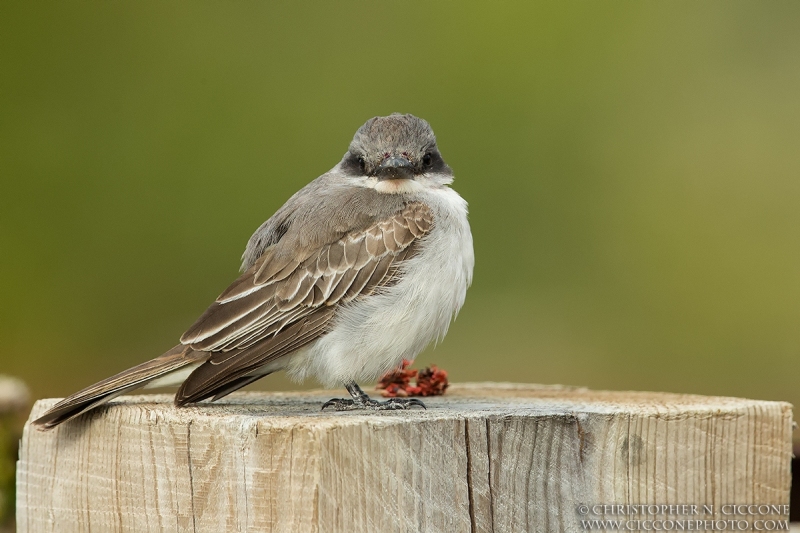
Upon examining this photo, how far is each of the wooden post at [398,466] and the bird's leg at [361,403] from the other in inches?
8.5

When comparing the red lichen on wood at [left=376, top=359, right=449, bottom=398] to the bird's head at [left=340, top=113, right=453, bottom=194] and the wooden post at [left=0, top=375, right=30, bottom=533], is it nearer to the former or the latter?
the bird's head at [left=340, top=113, right=453, bottom=194]

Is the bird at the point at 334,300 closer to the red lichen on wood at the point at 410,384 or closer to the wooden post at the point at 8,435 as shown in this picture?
the red lichen on wood at the point at 410,384

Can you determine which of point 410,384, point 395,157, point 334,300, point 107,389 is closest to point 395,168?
point 395,157

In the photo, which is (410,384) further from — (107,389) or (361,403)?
(107,389)

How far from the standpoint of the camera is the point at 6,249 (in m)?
11.2

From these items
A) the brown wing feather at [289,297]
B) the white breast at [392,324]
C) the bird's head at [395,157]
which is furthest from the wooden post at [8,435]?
the bird's head at [395,157]

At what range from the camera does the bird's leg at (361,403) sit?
4.80 meters

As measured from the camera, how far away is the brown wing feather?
15.9ft

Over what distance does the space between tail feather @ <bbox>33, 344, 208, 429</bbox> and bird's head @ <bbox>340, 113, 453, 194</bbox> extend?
1.49 meters

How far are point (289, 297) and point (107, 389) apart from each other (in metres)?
0.98

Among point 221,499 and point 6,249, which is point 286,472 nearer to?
point 221,499

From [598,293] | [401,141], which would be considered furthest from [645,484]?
[598,293]

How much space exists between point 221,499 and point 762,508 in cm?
218

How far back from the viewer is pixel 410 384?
565cm
